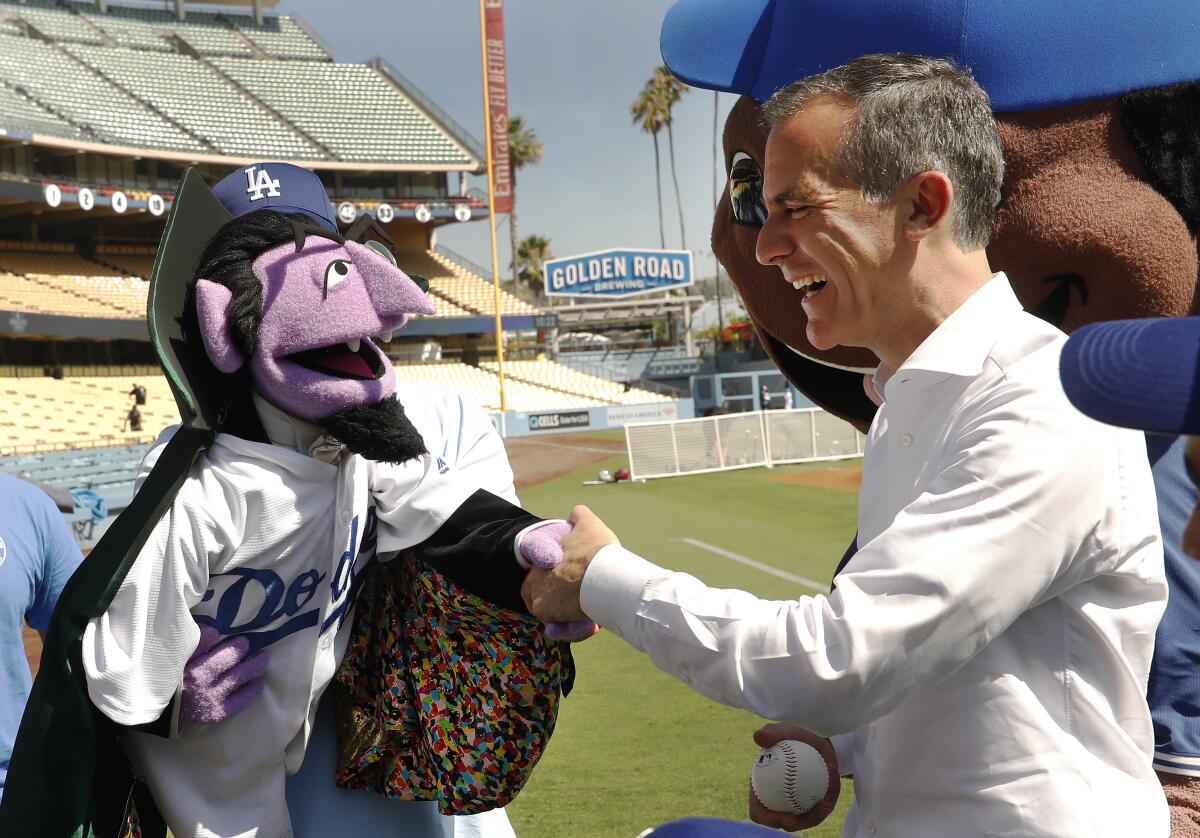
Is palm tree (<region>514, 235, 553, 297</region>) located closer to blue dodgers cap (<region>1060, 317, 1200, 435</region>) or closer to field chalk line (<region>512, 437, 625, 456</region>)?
field chalk line (<region>512, 437, 625, 456</region>)

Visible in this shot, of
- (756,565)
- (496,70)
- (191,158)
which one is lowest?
(756,565)

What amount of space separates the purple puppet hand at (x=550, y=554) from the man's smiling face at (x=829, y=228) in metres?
0.64

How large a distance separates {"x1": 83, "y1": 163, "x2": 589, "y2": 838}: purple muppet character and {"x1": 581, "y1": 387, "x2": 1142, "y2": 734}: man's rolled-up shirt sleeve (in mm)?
716

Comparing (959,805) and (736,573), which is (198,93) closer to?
(736,573)

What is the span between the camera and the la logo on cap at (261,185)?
2.38 metres

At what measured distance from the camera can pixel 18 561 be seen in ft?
9.20

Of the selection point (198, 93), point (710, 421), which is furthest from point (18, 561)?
point (198, 93)

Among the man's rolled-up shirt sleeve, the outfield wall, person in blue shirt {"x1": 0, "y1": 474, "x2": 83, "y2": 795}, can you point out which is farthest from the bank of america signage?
the man's rolled-up shirt sleeve

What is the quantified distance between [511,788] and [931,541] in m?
1.22

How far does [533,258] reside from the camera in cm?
6225

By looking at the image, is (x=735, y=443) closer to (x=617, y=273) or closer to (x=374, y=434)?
(x=374, y=434)

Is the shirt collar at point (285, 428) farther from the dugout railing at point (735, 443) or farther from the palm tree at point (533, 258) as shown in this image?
the palm tree at point (533, 258)

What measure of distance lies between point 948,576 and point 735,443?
660 inches

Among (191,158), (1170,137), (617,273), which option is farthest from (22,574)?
(617,273)
